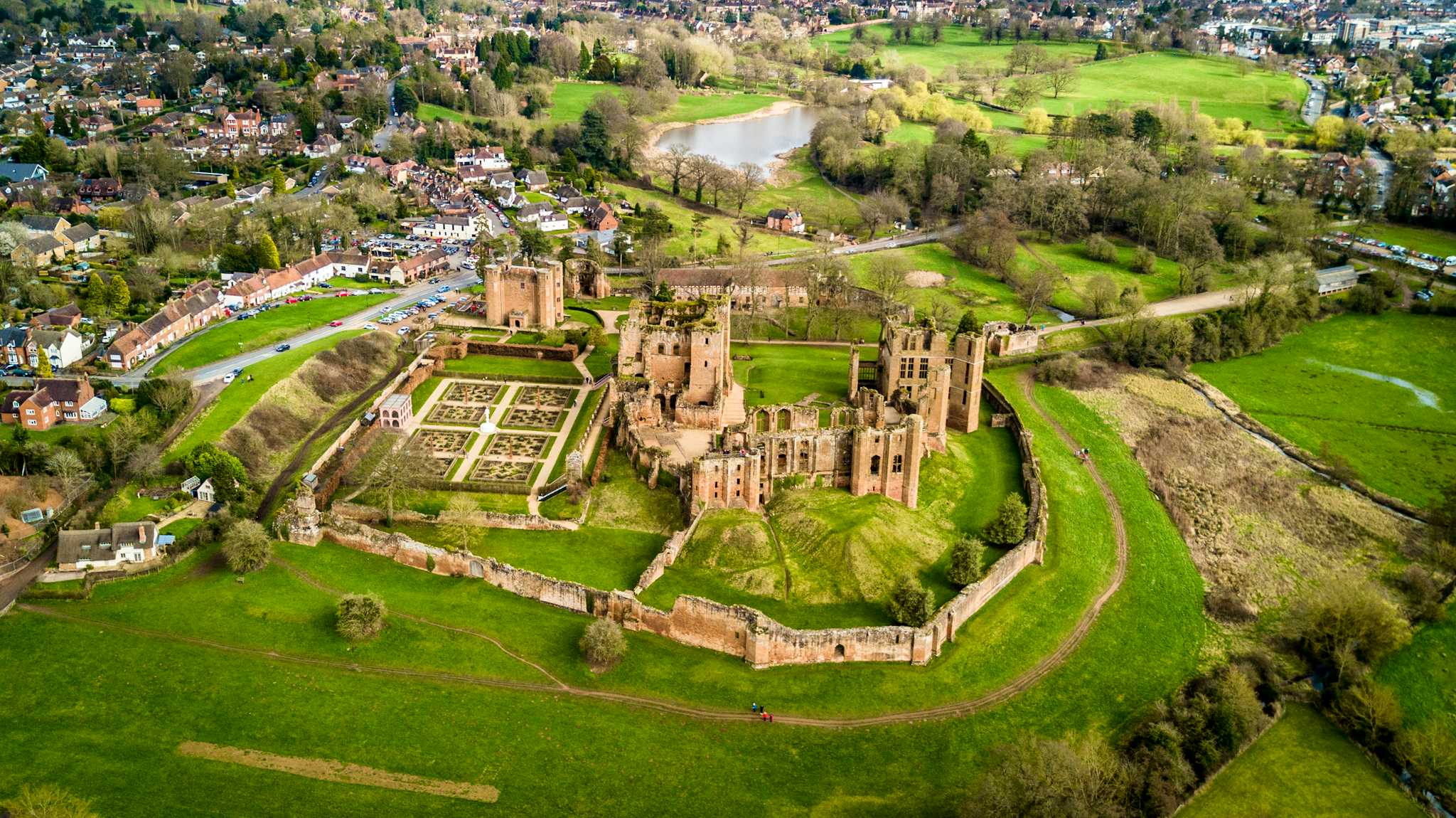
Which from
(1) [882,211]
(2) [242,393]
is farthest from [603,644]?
(1) [882,211]

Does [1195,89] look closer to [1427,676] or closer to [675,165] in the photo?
[675,165]

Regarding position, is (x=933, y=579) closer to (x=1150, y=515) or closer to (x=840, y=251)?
(x=1150, y=515)

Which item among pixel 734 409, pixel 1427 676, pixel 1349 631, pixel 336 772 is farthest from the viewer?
pixel 734 409

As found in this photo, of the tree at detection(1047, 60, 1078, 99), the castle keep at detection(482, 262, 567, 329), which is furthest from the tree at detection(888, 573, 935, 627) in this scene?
the tree at detection(1047, 60, 1078, 99)

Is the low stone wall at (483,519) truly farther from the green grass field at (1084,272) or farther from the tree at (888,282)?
the green grass field at (1084,272)

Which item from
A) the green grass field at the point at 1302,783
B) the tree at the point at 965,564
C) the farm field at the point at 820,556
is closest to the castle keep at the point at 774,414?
the farm field at the point at 820,556

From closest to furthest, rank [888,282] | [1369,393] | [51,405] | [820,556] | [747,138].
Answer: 1. [820,556]
2. [51,405]
3. [1369,393]
4. [888,282]
5. [747,138]

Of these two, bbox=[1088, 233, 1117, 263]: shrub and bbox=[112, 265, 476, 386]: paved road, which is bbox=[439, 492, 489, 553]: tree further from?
bbox=[1088, 233, 1117, 263]: shrub
